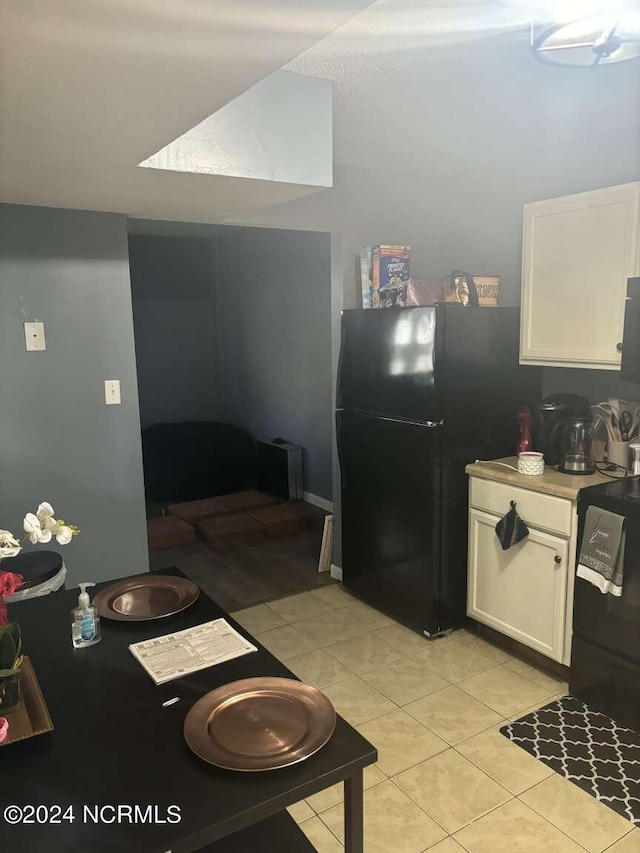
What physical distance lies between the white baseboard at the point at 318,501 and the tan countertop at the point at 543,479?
2427mm

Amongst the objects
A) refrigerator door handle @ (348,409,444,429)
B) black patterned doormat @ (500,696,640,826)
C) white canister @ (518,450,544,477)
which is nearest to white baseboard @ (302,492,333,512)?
refrigerator door handle @ (348,409,444,429)

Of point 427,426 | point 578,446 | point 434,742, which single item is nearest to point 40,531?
point 434,742

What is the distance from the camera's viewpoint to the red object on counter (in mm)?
3143

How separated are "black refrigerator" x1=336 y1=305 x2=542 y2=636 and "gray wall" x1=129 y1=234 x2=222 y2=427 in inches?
143

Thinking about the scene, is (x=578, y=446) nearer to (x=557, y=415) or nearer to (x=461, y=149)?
(x=557, y=415)

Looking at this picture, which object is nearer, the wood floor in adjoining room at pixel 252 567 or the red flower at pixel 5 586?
the red flower at pixel 5 586

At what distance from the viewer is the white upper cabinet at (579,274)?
8.46 feet

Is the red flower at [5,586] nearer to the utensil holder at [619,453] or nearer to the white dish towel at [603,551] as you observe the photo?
the white dish towel at [603,551]

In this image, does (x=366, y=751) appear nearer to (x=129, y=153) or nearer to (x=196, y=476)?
(x=129, y=153)

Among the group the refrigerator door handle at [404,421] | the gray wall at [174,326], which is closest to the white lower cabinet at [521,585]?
the refrigerator door handle at [404,421]

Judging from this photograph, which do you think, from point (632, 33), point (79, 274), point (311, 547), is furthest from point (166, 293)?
point (632, 33)

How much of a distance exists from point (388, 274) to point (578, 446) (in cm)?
130

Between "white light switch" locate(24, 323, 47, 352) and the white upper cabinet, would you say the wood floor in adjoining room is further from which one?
the white upper cabinet

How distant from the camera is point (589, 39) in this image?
5.88 feet
